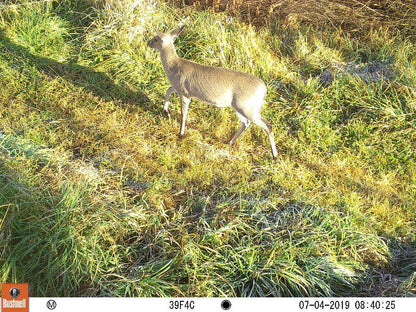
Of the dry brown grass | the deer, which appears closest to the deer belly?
the deer

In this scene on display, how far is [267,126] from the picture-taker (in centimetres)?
501

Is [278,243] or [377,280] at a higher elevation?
[278,243]

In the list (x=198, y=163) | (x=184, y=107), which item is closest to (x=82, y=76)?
(x=184, y=107)

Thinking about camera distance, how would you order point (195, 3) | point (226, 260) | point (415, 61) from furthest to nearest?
point (195, 3) < point (415, 61) < point (226, 260)

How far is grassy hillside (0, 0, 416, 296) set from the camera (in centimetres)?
354

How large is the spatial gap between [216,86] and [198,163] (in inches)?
35.4

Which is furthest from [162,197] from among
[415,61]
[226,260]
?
A: [415,61]

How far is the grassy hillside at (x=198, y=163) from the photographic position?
3.54 m

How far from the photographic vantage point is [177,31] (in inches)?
196

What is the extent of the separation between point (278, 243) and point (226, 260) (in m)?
0.51

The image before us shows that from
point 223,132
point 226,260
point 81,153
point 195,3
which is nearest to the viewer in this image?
point 226,260

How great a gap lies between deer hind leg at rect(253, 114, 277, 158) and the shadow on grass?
55.5 inches

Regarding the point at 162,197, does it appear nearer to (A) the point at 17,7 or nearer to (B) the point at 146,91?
(B) the point at 146,91

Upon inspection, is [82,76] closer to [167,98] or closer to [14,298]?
[167,98]
